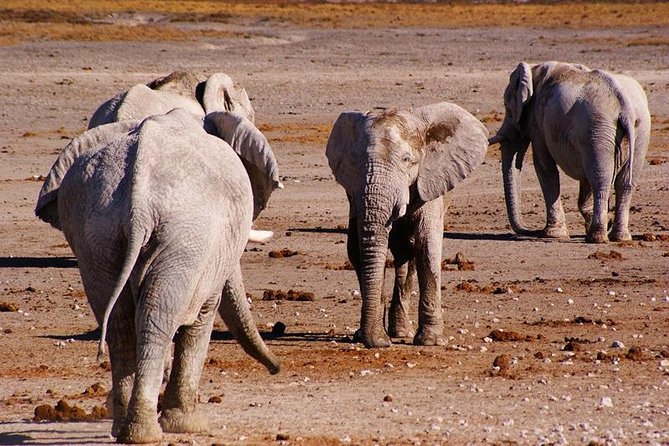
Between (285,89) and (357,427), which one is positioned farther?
(285,89)

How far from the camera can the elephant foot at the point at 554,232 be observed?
15.4 metres

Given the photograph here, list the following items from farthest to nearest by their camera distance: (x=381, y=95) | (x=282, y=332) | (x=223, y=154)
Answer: (x=381, y=95) → (x=282, y=332) → (x=223, y=154)

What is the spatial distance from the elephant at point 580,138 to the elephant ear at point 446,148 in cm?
441

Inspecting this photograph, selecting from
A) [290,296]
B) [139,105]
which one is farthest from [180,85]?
[290,296]

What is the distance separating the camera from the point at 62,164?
7.02 meters

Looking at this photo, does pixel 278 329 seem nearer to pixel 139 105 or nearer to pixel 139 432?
pixel 139 105

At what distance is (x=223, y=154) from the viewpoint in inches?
270

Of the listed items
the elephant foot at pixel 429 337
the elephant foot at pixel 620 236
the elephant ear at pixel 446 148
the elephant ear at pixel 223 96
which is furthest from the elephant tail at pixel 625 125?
the elephant foot at pixel 429 337

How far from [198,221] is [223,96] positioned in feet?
24.5

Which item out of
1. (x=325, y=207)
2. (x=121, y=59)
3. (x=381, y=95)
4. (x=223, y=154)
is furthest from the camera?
(x=121, y=59)

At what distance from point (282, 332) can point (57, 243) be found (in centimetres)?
490

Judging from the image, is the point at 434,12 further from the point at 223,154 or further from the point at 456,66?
the point at 223,154

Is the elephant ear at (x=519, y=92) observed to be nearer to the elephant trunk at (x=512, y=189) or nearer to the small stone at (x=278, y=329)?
the elephant trunk at (x=512, y=189)

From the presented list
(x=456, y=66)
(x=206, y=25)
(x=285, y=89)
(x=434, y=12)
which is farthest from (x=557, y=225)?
(x=434, y=12)
